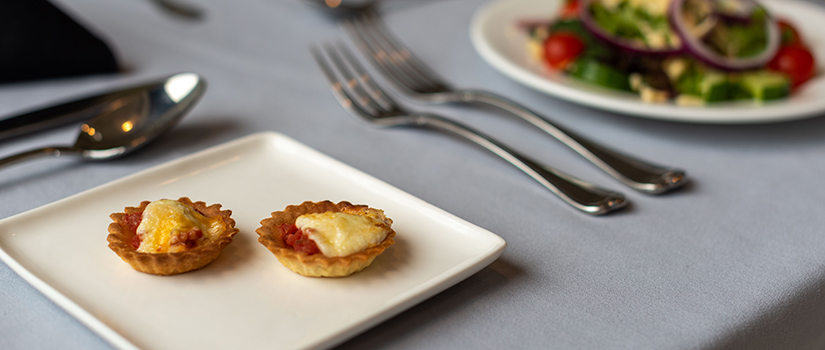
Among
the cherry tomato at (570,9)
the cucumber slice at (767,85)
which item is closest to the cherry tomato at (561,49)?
the cherry tomato at (570,9)

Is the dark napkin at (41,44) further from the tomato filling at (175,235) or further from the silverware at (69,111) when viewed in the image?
the tomato filling at (175,235)

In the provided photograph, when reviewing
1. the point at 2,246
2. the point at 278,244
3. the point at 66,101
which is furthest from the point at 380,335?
the point at 66,101

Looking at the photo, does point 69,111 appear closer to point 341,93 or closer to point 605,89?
point 341,93

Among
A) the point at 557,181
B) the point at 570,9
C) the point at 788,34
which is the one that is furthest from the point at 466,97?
the point at 788,34

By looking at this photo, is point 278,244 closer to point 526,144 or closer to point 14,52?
point 526,144

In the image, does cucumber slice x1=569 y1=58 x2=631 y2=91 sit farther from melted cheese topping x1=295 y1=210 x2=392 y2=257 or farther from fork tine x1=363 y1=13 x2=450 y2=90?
melted cheese topping x1=295 y1=210 x2=392 y2=257

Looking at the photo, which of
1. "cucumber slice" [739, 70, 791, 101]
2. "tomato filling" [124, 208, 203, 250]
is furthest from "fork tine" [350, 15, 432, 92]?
"tomato filling" [124, 208, 203, 250]
